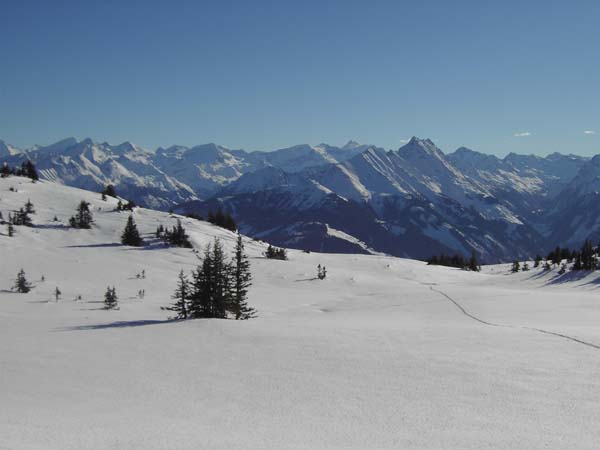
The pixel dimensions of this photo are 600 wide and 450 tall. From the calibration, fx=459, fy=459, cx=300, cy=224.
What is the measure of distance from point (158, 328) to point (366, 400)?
11.1 meters

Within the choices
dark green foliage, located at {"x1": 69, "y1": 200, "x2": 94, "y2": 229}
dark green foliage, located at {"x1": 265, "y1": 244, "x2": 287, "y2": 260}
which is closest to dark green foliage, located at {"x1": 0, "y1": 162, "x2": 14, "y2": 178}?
dark green foliage, located at {"x1": 69, "y1": 200, "x2": 94, "y2": 229}

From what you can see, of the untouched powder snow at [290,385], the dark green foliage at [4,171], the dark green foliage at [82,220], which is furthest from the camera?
the dark green foliage at [4,171]

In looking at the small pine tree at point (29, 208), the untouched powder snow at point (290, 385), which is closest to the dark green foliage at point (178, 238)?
the small pine tree at point (29, 208)

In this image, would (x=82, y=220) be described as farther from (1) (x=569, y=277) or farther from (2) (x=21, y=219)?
(1) (x=569, y=277)

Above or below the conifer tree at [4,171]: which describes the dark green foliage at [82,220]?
below

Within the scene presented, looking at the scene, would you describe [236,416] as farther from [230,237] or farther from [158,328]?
[230,237]

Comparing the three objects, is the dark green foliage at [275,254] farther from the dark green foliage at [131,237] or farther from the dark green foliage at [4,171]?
the dark green foliage at [4,171]

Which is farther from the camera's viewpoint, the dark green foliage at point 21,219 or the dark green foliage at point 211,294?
the dark green foliage at point 21,219

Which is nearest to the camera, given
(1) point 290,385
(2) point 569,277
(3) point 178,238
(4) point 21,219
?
(1) point 290,385

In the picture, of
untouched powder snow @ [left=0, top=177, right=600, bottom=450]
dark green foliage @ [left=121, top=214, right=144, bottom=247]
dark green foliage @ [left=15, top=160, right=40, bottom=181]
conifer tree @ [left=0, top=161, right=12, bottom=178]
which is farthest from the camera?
dark green foliage @ [left=15, top=160, right=40, bottom=181]

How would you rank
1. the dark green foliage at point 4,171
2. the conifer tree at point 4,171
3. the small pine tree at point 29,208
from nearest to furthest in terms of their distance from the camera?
the small pine tree at point 29,208
the conifer tree at point 4,171
the dark green foliage at point 4,171

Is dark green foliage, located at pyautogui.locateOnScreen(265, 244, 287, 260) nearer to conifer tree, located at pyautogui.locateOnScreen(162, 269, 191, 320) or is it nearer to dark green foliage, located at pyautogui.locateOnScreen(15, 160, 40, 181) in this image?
conifer tree, located at pyautogui.locateOnScreen(162, 269, 191, 320)

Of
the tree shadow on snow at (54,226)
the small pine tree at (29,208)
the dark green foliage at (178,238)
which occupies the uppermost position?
the small pine tree at (29,208)

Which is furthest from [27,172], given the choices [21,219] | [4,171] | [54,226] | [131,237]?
[131,237]
